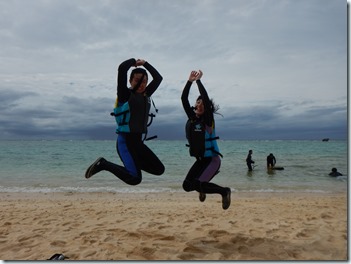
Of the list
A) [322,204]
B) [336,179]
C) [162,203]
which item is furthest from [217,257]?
[336,179]

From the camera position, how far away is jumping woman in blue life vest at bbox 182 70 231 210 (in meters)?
4.43

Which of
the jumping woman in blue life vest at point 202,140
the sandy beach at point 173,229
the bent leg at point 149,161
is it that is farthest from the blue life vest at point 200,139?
the sandy beach at point 173,229

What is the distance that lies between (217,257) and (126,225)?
3.27 metres

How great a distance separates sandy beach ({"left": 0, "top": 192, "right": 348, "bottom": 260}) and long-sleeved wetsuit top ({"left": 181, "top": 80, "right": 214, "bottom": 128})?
3.29 meters

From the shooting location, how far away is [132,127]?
13.6 feet

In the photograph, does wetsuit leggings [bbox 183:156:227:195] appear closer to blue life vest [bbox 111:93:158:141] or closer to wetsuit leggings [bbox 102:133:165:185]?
wetsuit leggings [bbox 102:133:165:185]

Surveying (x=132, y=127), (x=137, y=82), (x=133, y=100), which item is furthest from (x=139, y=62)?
(x=132, y=127)

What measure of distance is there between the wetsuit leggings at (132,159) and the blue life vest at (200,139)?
0.52 metres

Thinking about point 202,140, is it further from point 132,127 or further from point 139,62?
point 139,62

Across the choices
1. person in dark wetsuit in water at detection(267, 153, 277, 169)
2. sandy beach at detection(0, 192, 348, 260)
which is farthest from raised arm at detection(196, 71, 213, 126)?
person in dark wetsuit in water at detection(267, 153, 277, 169)

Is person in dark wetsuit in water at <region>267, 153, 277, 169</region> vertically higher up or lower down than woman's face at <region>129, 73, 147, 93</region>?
lower down

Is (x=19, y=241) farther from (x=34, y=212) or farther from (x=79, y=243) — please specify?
(x=34, y=212)

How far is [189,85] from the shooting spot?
4488 mm

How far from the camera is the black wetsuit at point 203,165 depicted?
14.6 feet
